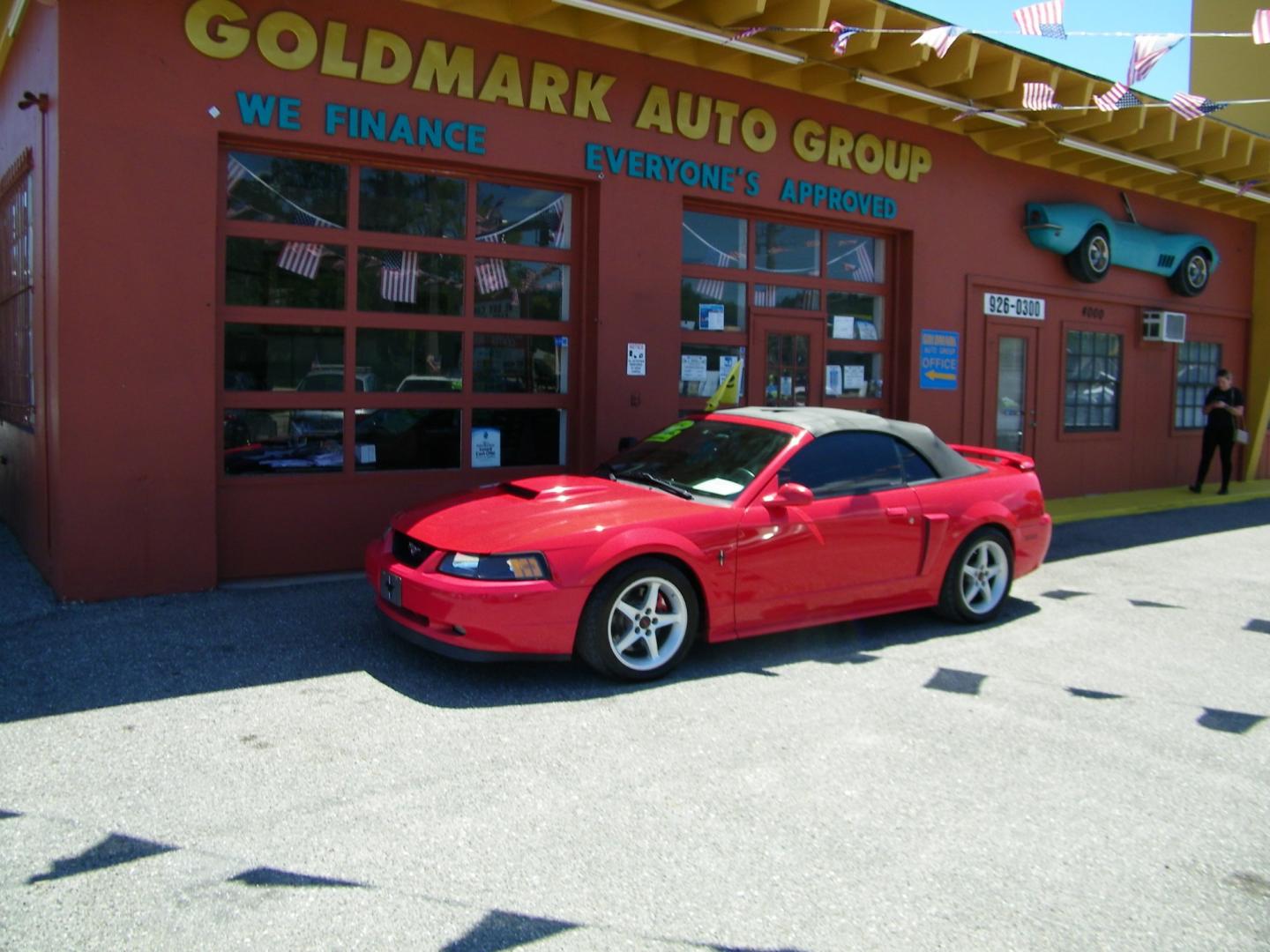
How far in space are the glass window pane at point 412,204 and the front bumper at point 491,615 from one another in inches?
147

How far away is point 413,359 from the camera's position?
325 inches

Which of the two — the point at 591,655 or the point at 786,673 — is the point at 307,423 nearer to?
the point at 591,655

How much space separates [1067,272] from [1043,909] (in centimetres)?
1120

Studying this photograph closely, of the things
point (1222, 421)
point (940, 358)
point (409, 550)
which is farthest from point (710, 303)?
point (1222, 421)

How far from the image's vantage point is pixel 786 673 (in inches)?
228

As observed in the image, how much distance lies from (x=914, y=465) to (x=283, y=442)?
14.8 feet

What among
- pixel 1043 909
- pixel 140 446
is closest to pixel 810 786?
pixel 1043 909

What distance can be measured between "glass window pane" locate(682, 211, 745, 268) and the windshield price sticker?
11.6 feet

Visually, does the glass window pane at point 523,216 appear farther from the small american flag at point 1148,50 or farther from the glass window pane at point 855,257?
the small american flag at point 1148,50

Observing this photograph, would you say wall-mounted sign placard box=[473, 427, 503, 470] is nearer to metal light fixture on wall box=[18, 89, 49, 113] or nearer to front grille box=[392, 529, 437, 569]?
front grille box=[392, 529, 437, 569]

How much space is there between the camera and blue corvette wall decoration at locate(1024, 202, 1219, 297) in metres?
12.4

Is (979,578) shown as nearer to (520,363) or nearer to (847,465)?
(847,465)

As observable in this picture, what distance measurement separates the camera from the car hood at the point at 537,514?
17.4 feet

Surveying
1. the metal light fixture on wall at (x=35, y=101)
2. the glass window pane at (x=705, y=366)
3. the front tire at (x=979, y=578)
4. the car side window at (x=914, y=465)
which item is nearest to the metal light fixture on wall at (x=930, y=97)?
the glass window pane at (x=705, y=366)
